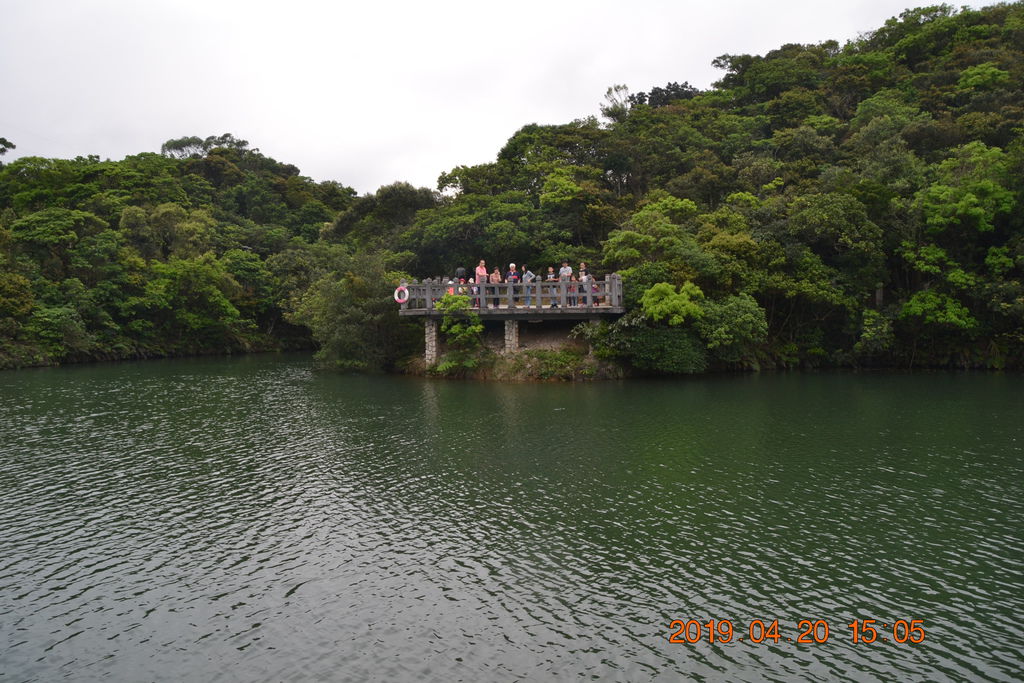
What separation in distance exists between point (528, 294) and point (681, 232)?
7.78 m

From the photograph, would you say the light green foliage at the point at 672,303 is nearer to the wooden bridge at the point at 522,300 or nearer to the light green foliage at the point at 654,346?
the light green foliage at the point at 654,346

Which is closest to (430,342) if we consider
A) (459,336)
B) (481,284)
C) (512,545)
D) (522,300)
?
(459,336)

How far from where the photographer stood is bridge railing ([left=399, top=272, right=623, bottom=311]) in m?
28.9

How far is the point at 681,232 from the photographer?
30.6 meters

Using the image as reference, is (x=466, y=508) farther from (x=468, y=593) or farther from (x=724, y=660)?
(x=724, y=660)

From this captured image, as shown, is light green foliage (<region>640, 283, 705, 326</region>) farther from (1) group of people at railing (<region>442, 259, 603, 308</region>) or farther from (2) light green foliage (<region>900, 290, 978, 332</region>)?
(2) light green foliage (<region>900, 290, 978, 332</region>)

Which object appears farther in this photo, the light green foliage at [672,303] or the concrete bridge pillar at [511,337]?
the concrete bridge pillar at [511,337]

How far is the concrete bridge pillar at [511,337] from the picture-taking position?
99.0ft

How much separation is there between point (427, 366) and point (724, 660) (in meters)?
24.8

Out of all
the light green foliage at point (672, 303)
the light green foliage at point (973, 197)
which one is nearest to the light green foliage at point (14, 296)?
the light green foliage at point (672, 303)

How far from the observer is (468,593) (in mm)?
Result: 9242

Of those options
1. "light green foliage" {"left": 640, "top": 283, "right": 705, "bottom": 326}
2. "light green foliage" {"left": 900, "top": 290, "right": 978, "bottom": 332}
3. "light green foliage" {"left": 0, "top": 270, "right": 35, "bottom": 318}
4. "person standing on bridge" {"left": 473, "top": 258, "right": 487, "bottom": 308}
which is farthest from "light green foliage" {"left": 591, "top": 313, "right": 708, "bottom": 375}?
"light green foliage" {"left": 0, "top": 270, "right": 35, "bottom": 318}

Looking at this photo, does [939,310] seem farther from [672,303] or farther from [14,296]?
[14,296]

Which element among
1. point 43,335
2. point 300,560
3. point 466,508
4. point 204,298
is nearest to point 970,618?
point 466,508
